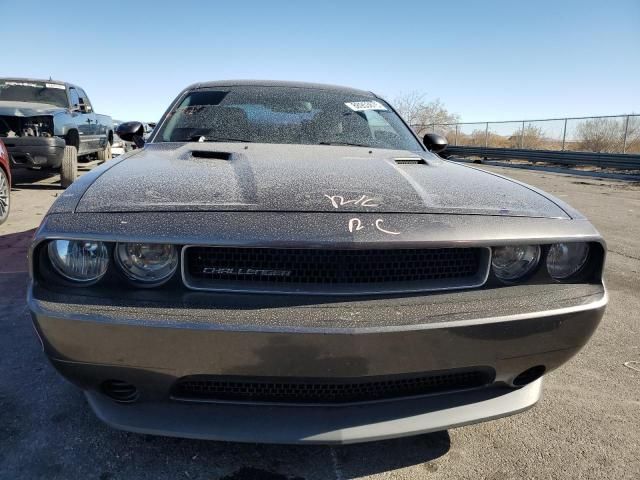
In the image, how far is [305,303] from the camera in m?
1.54

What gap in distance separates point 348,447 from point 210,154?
58.3 inches

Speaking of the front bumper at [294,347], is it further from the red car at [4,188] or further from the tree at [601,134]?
the tree at [601,134]

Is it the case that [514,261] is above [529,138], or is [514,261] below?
below

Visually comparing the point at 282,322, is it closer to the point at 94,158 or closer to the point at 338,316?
the point at 338,316

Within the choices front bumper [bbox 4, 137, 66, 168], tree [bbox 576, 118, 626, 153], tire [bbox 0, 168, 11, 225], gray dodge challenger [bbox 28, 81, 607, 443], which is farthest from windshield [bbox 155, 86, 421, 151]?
tree [bbox 576, 118, 626, 153]

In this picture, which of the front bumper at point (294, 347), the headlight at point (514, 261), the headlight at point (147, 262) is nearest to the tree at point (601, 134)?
the headlight at point (514, 261)

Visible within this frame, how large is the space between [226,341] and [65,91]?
1002 cm

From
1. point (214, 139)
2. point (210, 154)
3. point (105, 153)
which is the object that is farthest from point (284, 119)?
point (105, 153)

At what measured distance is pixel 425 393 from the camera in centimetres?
170

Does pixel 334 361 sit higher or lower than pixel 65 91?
lower

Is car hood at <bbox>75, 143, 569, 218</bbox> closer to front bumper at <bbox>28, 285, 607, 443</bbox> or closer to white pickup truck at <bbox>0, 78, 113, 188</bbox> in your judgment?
front bumper at <bbox>28, 285, 607, 443</bbox>

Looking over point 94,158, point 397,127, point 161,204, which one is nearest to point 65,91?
point 94,158

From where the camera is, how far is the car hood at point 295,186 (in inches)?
64.8

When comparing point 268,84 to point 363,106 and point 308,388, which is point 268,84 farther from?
point 308,388
